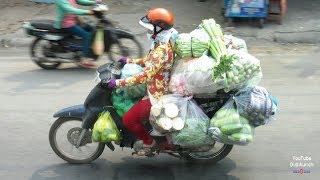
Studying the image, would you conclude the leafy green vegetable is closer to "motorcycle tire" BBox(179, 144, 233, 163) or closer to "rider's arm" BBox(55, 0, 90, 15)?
"motorcycle tire" BBox(179, 144, 233, 163)

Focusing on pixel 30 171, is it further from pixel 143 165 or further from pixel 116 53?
pixel 116 53

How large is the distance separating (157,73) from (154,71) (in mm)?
50

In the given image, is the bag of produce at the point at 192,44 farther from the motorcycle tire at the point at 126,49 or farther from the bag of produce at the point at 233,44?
the motorcycle tire at the point at 126,49

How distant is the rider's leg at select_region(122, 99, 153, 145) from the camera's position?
490 cm

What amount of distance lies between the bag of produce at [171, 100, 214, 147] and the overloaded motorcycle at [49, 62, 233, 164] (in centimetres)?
15

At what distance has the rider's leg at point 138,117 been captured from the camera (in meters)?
4.90

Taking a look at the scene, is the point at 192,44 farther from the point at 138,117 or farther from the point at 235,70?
the point at 138,117

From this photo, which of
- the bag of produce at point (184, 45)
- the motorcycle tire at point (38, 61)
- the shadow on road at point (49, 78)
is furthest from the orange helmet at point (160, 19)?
the motorcycle tire at point (38, 61)

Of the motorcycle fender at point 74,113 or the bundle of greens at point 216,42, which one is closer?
the bundle of greens at point 216,42

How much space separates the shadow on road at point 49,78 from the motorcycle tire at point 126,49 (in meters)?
0.54

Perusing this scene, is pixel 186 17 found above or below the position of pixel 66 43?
below

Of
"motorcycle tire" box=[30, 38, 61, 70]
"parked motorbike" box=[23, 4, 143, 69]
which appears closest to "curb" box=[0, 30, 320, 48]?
"motorcycle tire" box=[30, 38, 61, 70]

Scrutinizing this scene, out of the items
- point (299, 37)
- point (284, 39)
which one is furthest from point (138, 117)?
point (299, 37)

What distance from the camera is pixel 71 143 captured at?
5426 mm
